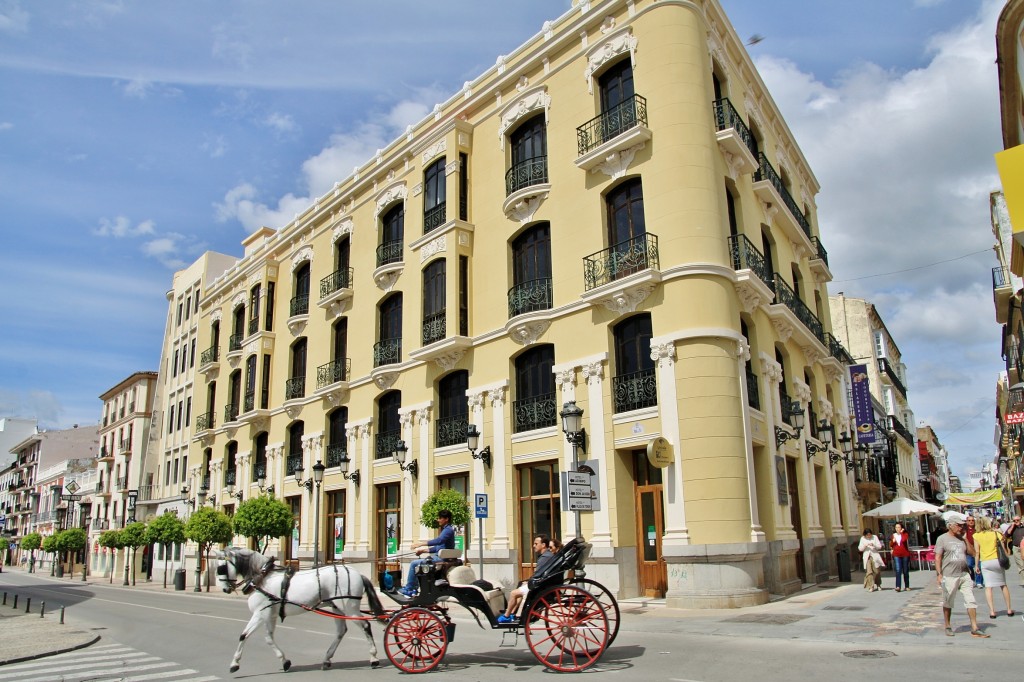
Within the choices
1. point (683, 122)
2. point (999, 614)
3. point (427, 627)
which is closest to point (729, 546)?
point (999, 614)

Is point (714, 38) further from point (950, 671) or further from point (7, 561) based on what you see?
point (7, 561)

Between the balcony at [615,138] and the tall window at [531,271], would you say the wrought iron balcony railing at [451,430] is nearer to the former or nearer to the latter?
the tall window at [531,271]

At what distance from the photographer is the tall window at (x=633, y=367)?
64.3 ft

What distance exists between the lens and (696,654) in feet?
36.2

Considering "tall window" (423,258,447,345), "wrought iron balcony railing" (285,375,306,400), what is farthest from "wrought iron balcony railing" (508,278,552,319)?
"wrought iron balcony railing" (285,375,306,400)

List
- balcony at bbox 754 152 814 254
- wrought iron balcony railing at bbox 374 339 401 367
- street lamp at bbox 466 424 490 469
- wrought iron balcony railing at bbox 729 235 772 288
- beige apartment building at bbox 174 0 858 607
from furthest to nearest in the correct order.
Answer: wrought iron balcony railing at bbox 374 339 401 367
balcony at bbox 754 152 814 254
street lamp at bbox 466 424 490 469
wrought iron balcony railing at bbox 729 235 772 288
beige apartment building at bbox 174 0 858 607

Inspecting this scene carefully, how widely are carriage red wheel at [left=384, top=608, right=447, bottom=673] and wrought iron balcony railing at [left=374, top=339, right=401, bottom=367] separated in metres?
18.0

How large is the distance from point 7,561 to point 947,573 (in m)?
112

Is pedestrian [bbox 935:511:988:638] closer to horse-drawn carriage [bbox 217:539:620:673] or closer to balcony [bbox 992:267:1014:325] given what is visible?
horse-drawn carriage [bbox 217:539:620:673]

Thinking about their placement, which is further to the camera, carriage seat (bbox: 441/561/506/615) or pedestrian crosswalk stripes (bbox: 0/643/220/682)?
pedestrian crosswalk stripes (bbox: 0/643/220/682)

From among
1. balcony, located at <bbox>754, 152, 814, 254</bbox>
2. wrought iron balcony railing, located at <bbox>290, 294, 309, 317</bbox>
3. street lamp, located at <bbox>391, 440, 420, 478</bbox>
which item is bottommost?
street lamp, located at <bbox>391, 440, 420, 478</bbox>

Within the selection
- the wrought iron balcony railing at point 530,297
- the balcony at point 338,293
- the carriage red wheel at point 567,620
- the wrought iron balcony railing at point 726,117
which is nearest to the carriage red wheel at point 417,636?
the carriage red wheel at point 567,620

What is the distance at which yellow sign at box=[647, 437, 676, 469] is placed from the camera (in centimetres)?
1797

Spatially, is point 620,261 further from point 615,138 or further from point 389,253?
point 389,253
